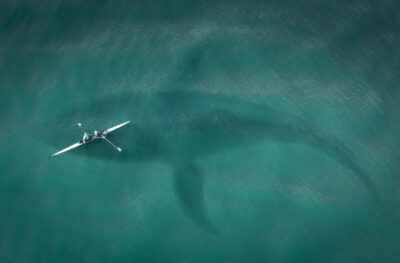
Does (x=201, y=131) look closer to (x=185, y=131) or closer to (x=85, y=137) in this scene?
(x=185, y=131)

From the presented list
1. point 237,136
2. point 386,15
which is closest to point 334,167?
point 237,136

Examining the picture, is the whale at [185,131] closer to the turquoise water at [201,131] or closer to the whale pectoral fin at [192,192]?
the whale pectoral fin at [192,192]

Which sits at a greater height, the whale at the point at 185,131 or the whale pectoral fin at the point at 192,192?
the whale at the point at 185,131

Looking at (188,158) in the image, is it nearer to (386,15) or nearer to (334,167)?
(334,167)

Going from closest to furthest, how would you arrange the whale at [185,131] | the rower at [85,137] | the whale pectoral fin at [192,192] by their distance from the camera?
the whale pectoral fin at [192,192], the whale at [185,131], the rower at [85,137]

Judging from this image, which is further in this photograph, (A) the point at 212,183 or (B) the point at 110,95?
(B) the point at 110,95

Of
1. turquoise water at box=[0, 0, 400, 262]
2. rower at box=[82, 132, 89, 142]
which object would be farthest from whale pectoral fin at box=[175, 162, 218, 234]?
rower at box=[82, 132, 89, 142]

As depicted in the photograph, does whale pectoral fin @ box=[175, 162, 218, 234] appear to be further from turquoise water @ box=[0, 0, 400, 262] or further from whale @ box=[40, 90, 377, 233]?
turquoise water @ box=[0, 0, 400, 262]

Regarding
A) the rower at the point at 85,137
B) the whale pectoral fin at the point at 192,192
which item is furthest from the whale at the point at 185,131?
the rower at the point at 85,137
